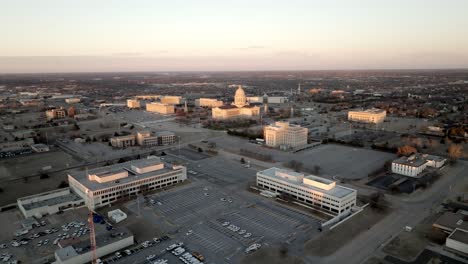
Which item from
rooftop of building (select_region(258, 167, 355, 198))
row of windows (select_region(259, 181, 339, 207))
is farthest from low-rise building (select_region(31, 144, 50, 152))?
rooftop of building (select_region(258, 167, 355, 198))

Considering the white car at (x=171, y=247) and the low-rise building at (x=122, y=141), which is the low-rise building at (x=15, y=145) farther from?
the white car at (x=171, y=247)

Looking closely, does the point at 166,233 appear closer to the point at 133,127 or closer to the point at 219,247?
the point at 219,247

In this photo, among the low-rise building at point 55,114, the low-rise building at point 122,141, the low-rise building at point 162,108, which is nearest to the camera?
the low-rise building at point 122,141

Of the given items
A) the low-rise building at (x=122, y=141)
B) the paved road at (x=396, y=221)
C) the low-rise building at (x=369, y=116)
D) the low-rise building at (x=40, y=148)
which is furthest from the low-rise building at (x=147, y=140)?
the low-rise building at (x=369, y=116)

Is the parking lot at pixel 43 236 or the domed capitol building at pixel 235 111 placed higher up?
the domed capitol building at pixel 235 111

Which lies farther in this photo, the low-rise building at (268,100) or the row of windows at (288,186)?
the low-rise building at (268,100)

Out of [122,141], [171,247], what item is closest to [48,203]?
[171,247]

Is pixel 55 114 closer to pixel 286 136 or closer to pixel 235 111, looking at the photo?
pixel 235 111
